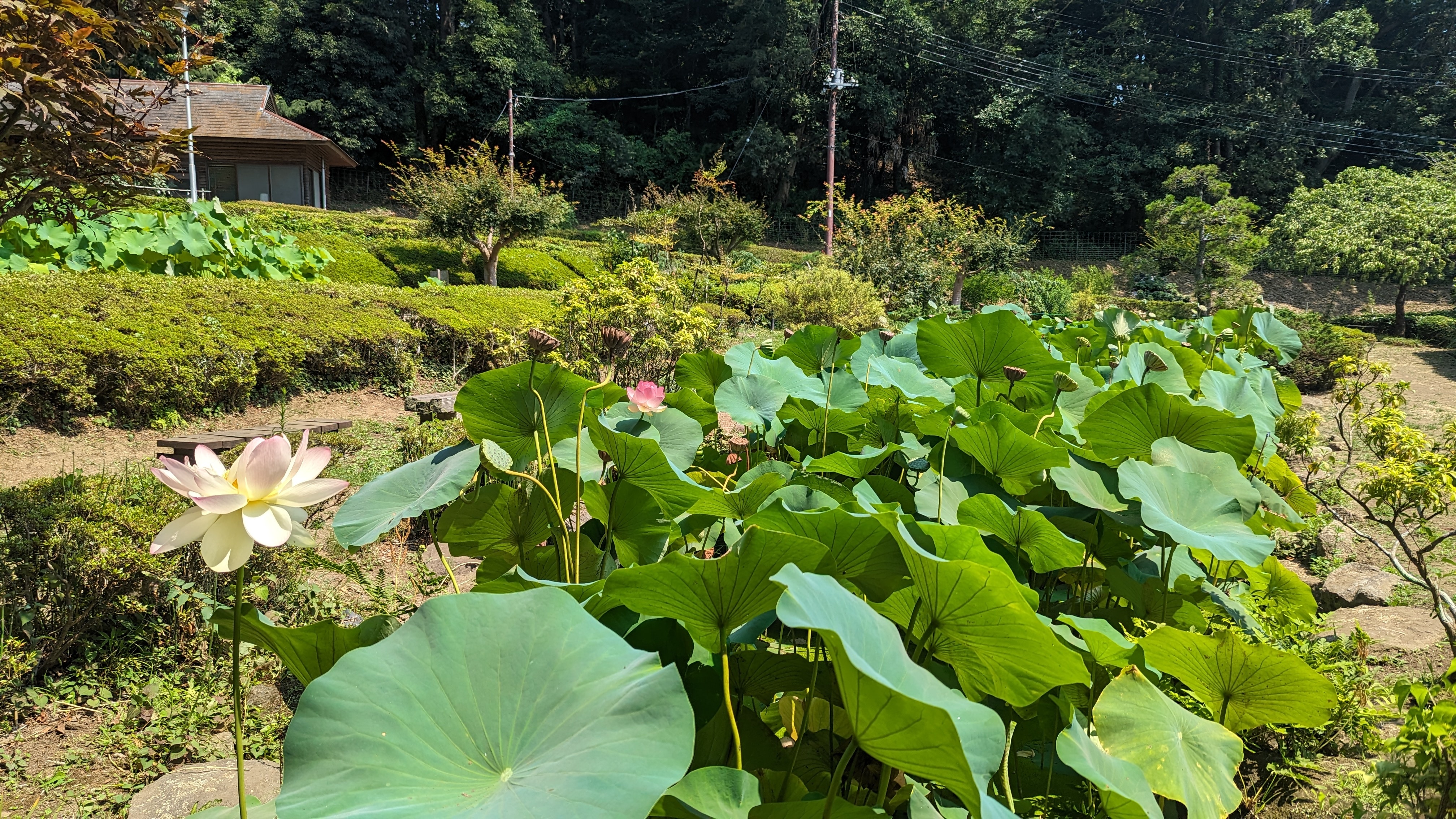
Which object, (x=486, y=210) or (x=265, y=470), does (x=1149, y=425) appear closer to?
(x=265, y=470)

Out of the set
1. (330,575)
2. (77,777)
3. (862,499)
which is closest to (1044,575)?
(862,499)

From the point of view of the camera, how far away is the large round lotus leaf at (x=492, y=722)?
0.53 metres

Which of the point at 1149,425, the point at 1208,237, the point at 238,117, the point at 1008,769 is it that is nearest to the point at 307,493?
the point at 1008,769

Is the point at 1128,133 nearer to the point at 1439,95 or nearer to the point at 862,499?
the point at 1439,95

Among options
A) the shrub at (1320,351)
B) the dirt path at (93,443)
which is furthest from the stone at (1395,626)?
the shrub at (1320,351)

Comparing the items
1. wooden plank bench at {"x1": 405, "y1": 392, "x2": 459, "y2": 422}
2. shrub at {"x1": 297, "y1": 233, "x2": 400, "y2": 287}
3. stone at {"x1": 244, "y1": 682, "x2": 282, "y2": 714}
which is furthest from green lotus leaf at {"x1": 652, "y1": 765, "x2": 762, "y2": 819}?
shrub at {"x1": 297, "y1": 233, "x2": 400, "y2": 287}

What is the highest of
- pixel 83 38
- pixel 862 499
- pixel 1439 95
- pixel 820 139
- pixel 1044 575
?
pixel 1439 95

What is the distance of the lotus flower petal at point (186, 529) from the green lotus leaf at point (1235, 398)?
1.90 meters

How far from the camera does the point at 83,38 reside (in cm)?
211

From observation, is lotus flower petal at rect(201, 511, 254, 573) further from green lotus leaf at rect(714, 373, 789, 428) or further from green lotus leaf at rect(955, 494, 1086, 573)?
green lotus leaf at rect(714, 373, 789, 428)

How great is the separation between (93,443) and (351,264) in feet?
24.9

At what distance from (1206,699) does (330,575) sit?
2.90m

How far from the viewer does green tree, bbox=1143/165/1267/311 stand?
17.4m

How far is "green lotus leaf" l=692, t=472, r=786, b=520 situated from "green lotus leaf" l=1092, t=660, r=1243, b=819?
0.46 meters
